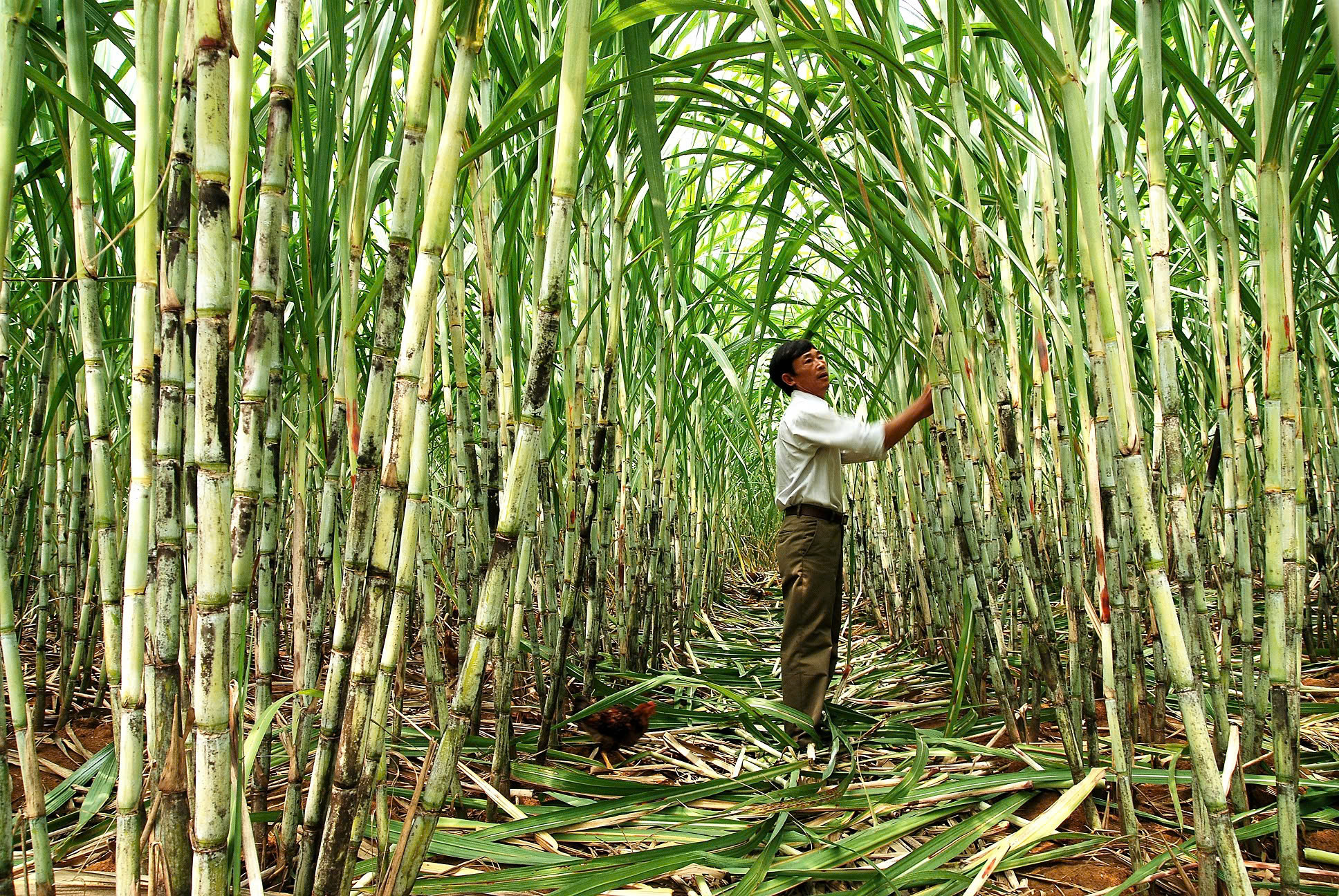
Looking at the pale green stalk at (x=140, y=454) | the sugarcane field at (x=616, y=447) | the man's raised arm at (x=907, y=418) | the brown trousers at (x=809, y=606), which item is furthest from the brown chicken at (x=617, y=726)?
the pale green stalk at (x=140, y=454)

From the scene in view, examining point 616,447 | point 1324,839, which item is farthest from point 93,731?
point 1324,839

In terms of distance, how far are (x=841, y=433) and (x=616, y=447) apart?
1.73 feet

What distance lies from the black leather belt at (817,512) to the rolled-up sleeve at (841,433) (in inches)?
5.1

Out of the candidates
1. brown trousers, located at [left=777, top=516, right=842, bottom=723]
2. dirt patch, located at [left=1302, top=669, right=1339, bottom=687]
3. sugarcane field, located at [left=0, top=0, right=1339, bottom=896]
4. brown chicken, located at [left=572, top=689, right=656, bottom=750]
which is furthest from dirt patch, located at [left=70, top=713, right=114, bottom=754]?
dirt patch, located at [left=1302, top=669, right=1339, bottom=687]

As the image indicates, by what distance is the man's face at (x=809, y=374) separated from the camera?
209 centimetres

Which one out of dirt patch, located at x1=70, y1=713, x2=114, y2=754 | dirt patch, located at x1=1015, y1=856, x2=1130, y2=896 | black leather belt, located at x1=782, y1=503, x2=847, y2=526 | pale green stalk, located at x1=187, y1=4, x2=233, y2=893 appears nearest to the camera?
pale green stalk, located at x1=187, y1=4, x2=233, y2=893

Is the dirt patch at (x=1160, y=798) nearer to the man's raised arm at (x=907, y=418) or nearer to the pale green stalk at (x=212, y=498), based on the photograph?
the man's raised arm at (x=907, y=418)

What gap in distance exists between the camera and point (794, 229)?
162cm

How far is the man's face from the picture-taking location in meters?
2.09

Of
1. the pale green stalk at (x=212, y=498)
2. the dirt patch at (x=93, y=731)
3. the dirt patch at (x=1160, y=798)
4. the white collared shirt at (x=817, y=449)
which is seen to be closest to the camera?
the pale green stalk at (x=212, y=498)

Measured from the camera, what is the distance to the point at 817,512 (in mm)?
2016

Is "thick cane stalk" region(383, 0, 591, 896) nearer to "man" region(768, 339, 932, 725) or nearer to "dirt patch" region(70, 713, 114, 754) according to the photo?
"dirt patch" region(70, 713, 114, 754)

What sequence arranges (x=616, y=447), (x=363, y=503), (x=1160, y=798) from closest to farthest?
(x=363, y=503) < (x=1160, y=798) < (x=616, y=447)

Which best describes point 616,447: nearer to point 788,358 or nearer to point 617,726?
point 617,726
